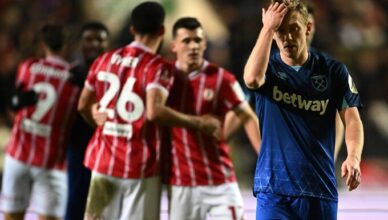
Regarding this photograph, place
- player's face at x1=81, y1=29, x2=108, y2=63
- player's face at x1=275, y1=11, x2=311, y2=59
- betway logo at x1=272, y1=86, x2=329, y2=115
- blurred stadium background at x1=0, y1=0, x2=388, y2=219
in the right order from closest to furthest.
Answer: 1. player's face at x1=275, y1=11, x2=311, y2=59
2. betway logo at x1=272, y1=86, x2=329, y2=115
3. player's face at x1=81, y1=29, x2=108, y2=63
4. blurred stadium background at x1=0, y1=0, x2=388, y2=219

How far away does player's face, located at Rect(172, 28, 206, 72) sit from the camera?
5.19 m

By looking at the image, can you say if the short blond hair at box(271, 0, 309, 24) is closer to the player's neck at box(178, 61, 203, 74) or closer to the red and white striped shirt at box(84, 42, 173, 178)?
the red and white striped shirt at box(84, 42, 173, 178)

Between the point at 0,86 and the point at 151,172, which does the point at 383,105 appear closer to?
the point at 0,86

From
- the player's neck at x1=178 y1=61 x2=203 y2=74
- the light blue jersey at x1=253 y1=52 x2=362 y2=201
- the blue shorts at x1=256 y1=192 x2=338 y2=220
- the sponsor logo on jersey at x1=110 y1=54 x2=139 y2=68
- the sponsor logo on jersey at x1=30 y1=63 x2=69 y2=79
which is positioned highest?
the sponsor logo on jersey at x1=30 y1=63 x2=69 y2=79

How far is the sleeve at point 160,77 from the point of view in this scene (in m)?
4.89

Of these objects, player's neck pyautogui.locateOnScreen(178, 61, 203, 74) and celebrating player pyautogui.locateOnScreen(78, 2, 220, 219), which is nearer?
celebrating player pyautogui.locateOnScreen(78, 2, 220, 219)

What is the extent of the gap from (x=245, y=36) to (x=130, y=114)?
21.6ft

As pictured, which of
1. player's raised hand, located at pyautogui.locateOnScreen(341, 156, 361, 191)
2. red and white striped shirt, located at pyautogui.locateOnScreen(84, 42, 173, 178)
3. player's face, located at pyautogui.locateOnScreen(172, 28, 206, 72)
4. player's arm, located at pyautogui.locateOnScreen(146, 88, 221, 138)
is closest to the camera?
player's raised hand, located at pyautogui.locateOnScreen(341, 156, 361, 191)

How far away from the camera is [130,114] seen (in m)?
4.99

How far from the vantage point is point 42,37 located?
641 centimetres

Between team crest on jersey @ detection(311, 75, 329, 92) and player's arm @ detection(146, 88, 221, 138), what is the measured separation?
1.18m

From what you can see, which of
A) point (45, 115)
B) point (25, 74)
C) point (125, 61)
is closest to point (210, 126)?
point (125, 61)

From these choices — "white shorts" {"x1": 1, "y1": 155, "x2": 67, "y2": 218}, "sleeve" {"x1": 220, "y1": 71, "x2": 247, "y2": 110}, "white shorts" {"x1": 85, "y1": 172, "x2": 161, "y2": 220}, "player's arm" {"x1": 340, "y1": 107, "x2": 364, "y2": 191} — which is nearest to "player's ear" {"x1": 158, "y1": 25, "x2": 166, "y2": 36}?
"sleeve" {"x1": 220, "y1": 71, "x2": 247, "y2": 110}

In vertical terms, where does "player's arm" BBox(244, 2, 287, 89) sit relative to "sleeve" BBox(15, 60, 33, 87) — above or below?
below
